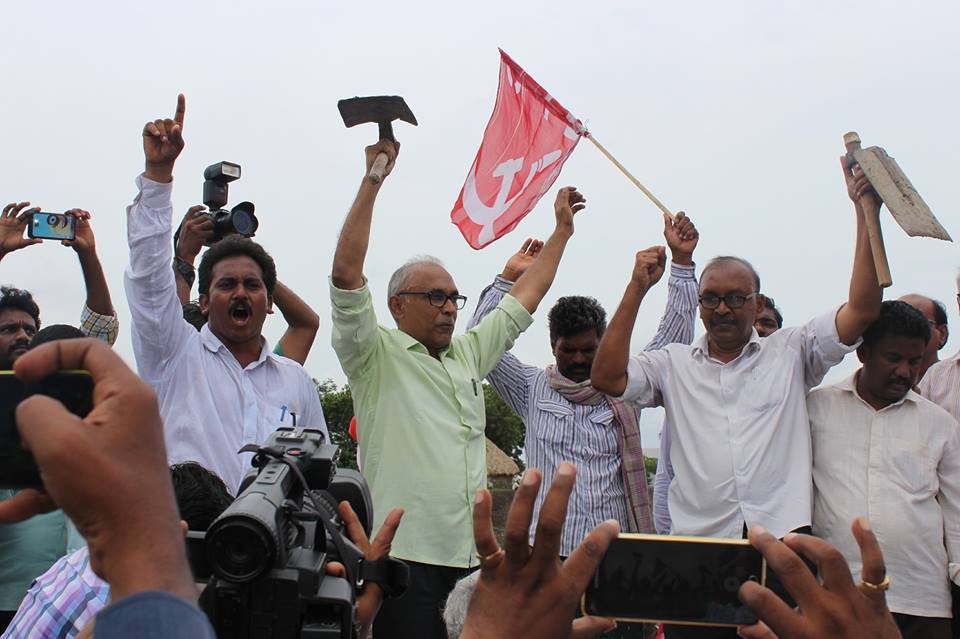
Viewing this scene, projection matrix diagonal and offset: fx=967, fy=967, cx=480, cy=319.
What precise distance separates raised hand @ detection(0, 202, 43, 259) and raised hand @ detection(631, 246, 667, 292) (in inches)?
113

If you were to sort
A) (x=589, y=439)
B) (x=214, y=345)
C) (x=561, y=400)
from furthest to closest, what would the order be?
1. (x=561, y=400)
2. (x=589, y=439)
3. (x=214, y=345)

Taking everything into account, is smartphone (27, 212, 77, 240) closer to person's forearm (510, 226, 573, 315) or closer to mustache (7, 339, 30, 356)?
mustache (7, 339, 30, 356)

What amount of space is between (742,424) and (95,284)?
297cm

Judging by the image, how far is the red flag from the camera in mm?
5516

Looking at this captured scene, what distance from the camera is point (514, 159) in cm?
569

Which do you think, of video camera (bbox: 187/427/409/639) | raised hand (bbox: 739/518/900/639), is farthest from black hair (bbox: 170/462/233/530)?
raised hand (bbox: 739/518/900/639)

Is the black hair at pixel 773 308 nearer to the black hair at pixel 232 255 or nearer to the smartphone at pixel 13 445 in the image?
the black hair at pixel 232 255

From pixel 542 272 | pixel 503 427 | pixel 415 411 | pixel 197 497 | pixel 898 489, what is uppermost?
pixel 542 272

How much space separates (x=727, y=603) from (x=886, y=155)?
2882mm

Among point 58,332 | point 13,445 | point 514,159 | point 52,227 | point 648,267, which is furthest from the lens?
point 514,159

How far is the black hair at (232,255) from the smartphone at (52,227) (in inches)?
39.1

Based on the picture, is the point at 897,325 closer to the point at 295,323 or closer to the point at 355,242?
the point at 355,242

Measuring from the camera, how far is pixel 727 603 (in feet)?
4.58

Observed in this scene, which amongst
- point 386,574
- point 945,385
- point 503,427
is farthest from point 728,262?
point 503,427
